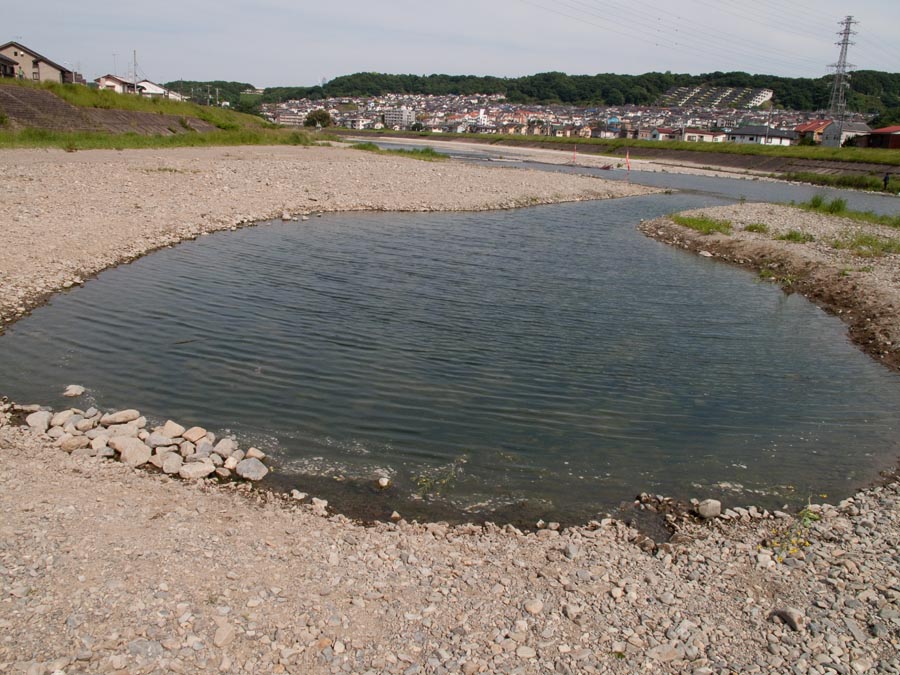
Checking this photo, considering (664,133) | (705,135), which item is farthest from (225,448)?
(664,133)

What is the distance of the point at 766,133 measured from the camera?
441ft

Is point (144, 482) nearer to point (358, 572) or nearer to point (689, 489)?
point (358, 572)

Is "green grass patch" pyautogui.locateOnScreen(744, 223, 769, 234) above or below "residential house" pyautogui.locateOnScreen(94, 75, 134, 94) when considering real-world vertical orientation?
below

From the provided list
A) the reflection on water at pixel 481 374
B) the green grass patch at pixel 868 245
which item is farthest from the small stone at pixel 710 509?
the green grass patch at pixel 868 245

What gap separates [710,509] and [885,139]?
10742cm

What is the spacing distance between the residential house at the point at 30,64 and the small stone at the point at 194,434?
83402 millimetres

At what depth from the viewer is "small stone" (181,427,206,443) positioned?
9156 mm

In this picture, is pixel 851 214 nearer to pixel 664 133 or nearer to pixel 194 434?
pixel 194 434

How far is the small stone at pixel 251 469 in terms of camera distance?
8.55m

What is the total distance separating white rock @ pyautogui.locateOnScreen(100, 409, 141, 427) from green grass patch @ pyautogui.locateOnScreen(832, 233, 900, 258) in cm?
2448

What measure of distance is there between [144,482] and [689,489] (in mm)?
6819

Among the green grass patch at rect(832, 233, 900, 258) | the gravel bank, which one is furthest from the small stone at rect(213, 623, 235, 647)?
the green grass patch at rect(832, 233, 900, 258)

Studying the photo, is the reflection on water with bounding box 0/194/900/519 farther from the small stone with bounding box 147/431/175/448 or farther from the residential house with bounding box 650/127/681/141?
the residential house with bounding box 650/127/681/141

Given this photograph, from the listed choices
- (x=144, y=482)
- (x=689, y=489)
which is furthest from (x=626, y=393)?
(x=144, y=482)
